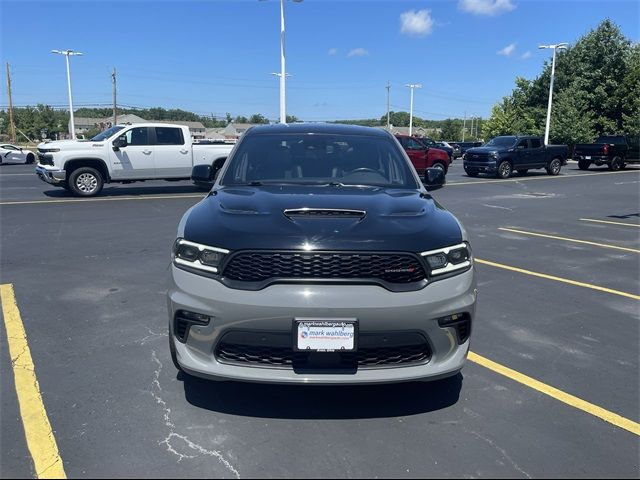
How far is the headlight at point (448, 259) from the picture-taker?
2908 mm

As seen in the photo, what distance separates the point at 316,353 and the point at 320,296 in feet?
1.05

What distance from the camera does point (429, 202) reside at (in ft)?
12.0

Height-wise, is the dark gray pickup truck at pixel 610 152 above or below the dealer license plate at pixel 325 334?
above

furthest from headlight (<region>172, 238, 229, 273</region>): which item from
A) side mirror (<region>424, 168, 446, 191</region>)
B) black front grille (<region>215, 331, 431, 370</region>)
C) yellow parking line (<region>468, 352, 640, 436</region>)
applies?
side mirror (<region>424, 168, 446, 191</region>)

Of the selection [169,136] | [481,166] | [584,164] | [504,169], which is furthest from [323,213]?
[584,164]

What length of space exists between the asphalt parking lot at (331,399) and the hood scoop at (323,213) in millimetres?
1209

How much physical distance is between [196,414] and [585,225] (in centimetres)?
1039

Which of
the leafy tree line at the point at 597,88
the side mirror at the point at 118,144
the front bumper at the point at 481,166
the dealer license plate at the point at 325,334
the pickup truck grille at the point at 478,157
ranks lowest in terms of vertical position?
the dealer license plate at the point at 325,334

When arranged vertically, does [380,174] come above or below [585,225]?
above

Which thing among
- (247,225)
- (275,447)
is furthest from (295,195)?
(275,447)

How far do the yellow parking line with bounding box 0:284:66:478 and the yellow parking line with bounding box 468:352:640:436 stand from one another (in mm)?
2953

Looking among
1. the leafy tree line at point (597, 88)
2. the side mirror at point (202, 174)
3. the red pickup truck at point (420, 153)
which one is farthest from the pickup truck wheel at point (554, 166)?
the side mirror at point (202, 174)

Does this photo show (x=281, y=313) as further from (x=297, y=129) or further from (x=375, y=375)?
(x=297, y=129)

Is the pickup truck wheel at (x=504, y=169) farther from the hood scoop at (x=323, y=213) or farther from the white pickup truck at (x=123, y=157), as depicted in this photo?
the hood scoop at (x=323, y=213)
